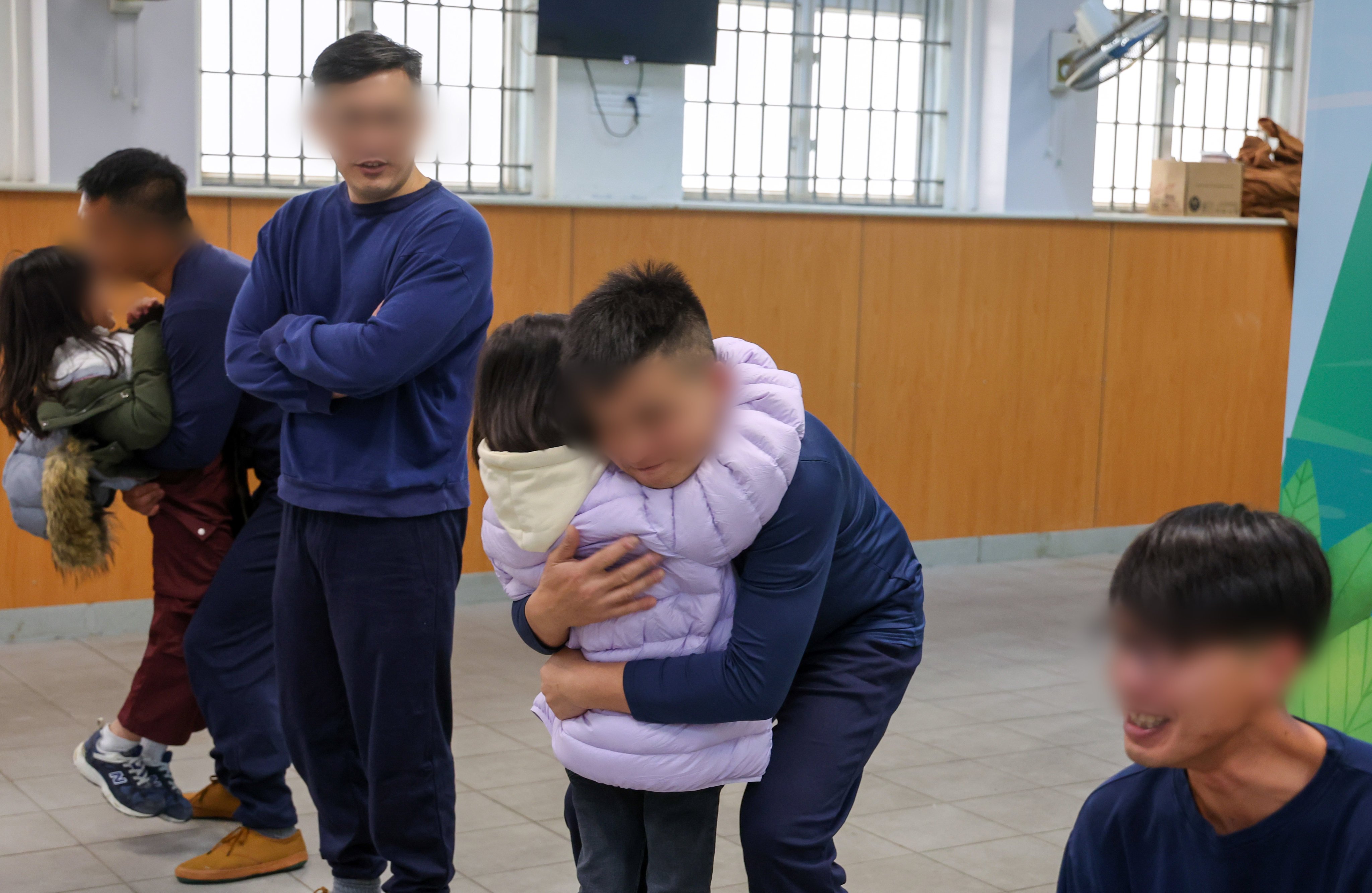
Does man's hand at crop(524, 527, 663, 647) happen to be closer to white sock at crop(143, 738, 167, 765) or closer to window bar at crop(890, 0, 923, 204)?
white sock at crop(143, 738, 167, 765)

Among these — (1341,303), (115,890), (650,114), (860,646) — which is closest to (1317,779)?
(860,646)

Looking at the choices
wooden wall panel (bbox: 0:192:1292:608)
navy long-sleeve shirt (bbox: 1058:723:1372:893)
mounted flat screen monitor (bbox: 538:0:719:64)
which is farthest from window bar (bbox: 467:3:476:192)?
navy long-sleeve shirt (bbox: 1058:723:1372:893)

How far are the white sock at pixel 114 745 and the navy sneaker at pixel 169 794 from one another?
0.17 ft

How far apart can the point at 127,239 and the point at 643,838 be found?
1.90 meters

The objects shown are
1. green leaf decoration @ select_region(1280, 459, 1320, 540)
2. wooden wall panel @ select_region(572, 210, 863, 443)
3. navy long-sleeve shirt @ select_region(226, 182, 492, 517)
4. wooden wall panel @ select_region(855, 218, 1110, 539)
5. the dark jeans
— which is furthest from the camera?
wooden wall panel @ select_region(855, 218, 1110, 539)

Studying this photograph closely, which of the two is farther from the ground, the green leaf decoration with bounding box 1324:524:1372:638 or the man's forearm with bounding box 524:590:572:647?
the man's forearm with bounding box 524:590:572:647

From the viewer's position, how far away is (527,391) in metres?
1.87

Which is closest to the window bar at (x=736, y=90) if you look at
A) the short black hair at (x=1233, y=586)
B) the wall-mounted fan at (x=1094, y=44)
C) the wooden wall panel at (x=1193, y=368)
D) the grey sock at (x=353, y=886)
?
the wall-mounted fan at (x=1094, y=44)

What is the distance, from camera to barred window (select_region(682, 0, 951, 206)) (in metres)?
7.64

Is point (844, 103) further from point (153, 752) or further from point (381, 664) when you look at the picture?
point (381, 664)

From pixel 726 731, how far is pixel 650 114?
539 cm

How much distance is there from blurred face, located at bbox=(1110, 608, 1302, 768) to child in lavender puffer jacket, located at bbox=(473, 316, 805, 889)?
68 cm

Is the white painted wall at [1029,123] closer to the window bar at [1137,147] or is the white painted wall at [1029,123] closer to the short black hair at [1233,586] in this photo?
the window bar at [1137,147]

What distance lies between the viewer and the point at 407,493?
105 inches
